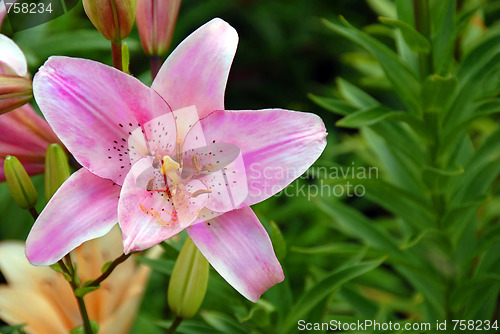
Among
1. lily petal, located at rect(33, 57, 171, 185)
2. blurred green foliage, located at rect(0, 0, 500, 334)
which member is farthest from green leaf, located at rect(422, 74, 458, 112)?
lily petal, located at rect(33, 57, 171, 185)

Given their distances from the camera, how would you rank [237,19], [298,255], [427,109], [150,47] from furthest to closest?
[237,19] < [298,255] < [427,109] < [150,47]

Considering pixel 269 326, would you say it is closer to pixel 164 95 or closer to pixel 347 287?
Answer: pixel 347 287

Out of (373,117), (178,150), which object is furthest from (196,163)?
(373,117)

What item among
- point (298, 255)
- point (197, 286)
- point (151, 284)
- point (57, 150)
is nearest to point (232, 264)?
point (197, 286)

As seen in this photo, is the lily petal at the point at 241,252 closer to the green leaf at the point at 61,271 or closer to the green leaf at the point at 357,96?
the green leaf at the point at 61,271

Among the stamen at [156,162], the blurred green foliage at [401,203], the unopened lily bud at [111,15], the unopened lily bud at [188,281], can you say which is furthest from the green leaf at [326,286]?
the unopened lily bud at [111,15]

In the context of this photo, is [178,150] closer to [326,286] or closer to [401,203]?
[326,286]

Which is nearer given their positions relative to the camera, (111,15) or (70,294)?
(111,15)
